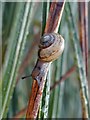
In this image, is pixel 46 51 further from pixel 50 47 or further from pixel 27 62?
pixel 27 62

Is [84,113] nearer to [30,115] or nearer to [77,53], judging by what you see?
[77,53]

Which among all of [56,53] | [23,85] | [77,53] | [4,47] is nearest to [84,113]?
[77,53]

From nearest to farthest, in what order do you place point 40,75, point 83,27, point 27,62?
point 40,75 < point 83,27 < point 27,62

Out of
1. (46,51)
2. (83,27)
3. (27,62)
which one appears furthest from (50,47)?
(27,62)

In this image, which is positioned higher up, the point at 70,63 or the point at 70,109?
the point at 70,63

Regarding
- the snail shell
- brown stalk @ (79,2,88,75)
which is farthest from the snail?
brown stalk @ (79,2,88,75)
